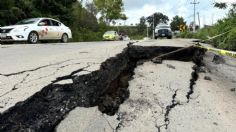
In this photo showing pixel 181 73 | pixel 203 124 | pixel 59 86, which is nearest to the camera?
pixel 203 124

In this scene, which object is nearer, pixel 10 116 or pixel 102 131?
pixel 10 116

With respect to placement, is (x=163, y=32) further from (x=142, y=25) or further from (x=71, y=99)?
(x=142, y=25)

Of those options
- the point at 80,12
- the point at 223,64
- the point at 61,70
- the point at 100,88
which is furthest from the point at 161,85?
the point at 80,12

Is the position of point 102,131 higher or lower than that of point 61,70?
lower

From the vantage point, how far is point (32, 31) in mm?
20125

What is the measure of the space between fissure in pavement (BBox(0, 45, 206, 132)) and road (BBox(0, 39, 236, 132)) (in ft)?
0.36

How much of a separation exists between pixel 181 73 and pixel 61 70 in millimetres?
2940

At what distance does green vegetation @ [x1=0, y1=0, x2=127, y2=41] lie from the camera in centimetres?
2953

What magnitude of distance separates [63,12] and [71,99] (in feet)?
110

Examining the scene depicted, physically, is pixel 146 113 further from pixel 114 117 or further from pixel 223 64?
pixel 223 64

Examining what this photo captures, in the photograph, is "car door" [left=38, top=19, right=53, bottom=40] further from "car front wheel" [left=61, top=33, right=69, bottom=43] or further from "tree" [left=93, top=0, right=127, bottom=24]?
"tree" [left=93, top=0, right=127, bottom=24]

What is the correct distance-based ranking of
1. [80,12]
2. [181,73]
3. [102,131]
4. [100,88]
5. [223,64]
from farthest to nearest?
[80,12] → [223,64] → [181,73] → [100,88] → [102,131]

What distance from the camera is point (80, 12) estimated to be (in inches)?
2044

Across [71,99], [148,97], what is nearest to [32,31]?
[148,97]
